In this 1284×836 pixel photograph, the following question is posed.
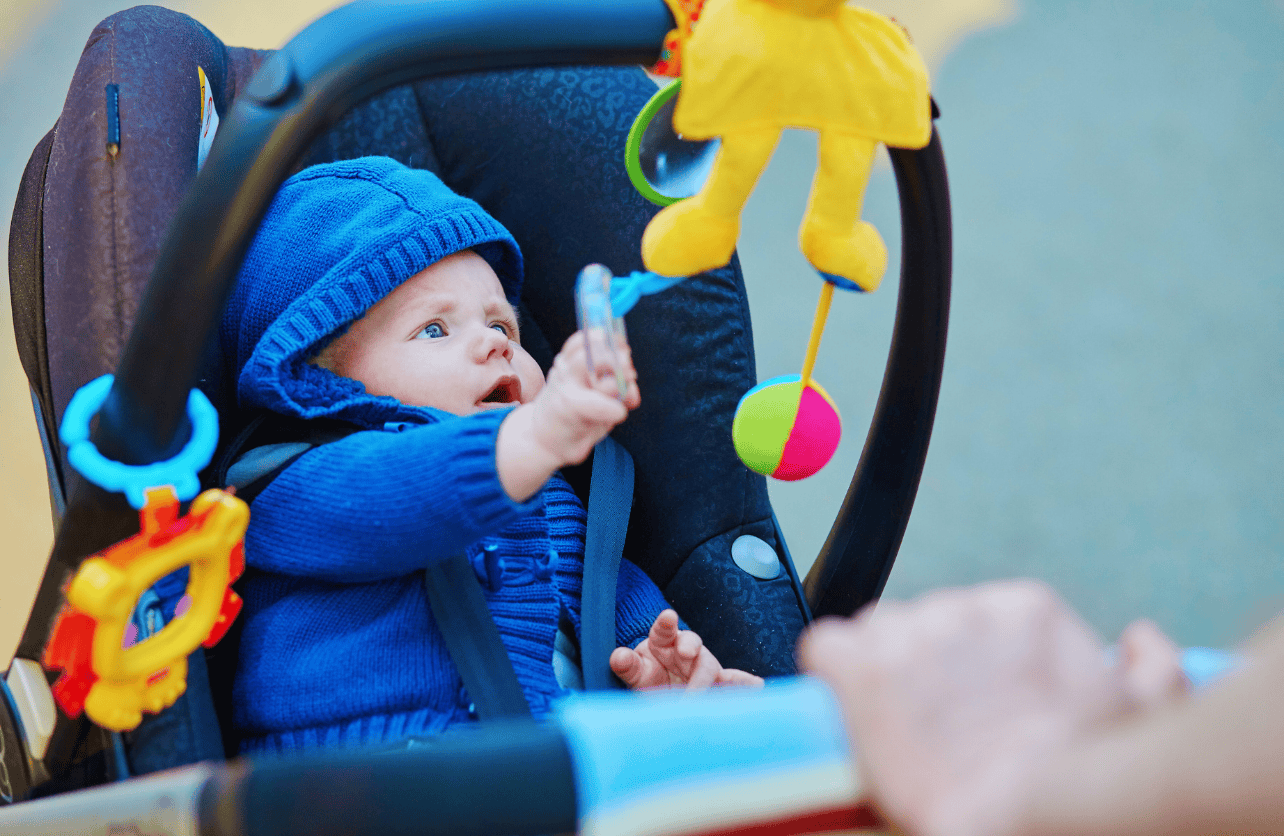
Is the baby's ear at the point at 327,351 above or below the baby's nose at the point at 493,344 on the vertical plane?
below

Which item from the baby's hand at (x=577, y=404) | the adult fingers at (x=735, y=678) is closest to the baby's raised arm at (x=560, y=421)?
the baby's hand at (x=577, y=404)

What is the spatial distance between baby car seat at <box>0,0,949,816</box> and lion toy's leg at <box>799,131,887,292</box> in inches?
3.4

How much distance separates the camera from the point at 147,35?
2.19 feet

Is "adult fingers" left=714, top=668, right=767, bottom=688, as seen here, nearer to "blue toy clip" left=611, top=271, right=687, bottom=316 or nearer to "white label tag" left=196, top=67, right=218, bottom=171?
"blue toy clip" left=611, top=271, right=687, bottom=316

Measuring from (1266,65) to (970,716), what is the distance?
1.87 m

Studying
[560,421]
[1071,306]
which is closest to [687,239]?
[560,421]

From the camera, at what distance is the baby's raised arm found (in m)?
0.46

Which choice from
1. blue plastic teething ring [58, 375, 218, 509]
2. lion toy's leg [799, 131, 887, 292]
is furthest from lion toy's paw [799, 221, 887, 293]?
blue plastic teething ring [58, 375, 218, 509]

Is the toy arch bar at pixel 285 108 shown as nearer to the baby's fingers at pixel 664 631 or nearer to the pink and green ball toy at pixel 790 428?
the pink and green ball toy at pixel 790 428

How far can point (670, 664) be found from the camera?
0.67 m

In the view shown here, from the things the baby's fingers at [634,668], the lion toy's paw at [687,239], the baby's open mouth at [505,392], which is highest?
the lion toy's paw at [687,239]

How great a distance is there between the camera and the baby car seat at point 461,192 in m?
0.39

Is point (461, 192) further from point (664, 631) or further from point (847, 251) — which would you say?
point (847, 251)

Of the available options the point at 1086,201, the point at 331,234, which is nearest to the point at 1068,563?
the point at 1086,201
